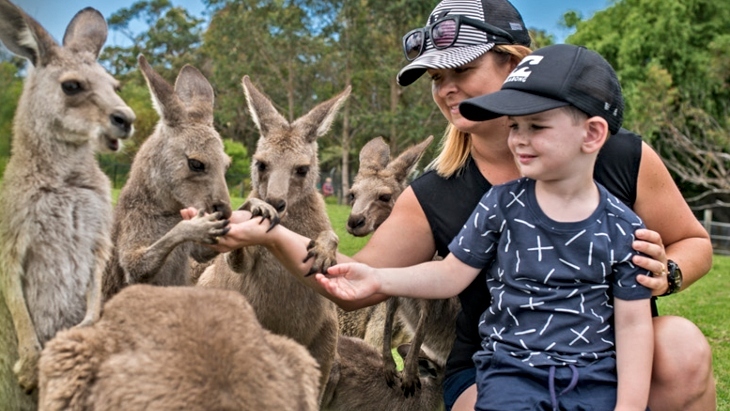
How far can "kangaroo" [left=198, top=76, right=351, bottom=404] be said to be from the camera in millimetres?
4047

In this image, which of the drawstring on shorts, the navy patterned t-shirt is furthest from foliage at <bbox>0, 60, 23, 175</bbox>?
the drawstring on shorts

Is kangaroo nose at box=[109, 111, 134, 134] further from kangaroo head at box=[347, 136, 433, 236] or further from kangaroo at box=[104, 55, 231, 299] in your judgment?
kangaroo head at box=[347, 136, 433, 236]

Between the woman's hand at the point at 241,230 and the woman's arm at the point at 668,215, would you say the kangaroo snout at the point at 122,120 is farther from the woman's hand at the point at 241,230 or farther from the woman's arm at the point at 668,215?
the woman's arm at the point at 668,215

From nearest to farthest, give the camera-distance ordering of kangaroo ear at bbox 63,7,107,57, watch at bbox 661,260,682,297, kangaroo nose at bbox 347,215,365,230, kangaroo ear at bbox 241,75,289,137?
kangaroo ear at bbox 63,7,107,57 → watch at bbox 661,260,682,297 → kangaroo ear at bbox 241,75,289,137 → kangaroo nose at bbox 347,215,365,230

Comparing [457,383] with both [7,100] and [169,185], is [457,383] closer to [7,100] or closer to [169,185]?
[169,185]

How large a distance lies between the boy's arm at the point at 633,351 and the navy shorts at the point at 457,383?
2.87ft

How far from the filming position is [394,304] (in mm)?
5270

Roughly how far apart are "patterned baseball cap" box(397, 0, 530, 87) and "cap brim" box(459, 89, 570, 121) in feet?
1.42

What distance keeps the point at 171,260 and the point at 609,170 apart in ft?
6.45

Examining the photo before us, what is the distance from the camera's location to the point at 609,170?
3.85 metres

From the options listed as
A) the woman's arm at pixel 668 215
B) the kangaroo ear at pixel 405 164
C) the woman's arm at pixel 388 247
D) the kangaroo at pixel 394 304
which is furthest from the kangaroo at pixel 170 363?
the kangaroo ear at pixel 405 164

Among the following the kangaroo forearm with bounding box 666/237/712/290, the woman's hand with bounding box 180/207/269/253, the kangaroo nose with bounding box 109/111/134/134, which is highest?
the kangaroo nose with bounding box 109/111/134/134

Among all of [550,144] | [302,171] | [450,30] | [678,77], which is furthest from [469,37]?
[678,77]

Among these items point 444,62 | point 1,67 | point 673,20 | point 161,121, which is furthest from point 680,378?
point 673,20
